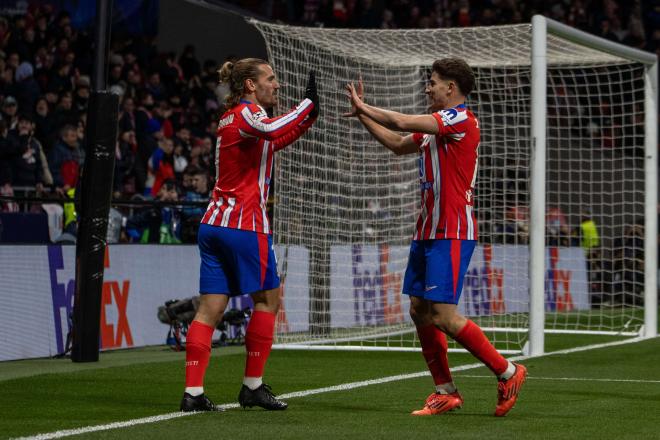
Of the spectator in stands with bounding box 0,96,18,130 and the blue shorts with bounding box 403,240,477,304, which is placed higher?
the spectator in stands with bounding box 0,96,18,130

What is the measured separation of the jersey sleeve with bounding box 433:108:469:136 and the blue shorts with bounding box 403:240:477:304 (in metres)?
0.60

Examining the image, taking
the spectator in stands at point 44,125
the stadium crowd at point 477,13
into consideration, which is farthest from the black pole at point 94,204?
the stadium crowd at point 477,13

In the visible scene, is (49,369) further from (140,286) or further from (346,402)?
(346,402)

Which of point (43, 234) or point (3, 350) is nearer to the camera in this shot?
point (3, 350)

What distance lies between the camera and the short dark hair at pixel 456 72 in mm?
7277

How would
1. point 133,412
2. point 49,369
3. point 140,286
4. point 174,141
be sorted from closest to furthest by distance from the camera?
point 133,412
point 49,369
point 140,286
point 174,141

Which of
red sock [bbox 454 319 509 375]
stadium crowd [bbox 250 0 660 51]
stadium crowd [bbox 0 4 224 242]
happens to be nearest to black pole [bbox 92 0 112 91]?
stadium crowd [bbox 0 4 224 242]

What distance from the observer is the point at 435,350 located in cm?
737

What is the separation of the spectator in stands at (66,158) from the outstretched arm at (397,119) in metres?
9.00

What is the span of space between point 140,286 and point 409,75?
4.03 m

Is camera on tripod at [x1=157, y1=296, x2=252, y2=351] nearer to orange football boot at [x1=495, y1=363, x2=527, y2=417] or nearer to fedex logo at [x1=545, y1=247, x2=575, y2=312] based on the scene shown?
orange football boot at [x1=495, y1=363, x2=527, y2=417]

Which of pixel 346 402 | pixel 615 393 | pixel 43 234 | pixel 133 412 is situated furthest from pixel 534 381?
pixel 43 234

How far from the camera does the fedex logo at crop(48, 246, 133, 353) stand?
11.8 m

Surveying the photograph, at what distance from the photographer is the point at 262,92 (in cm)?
745
